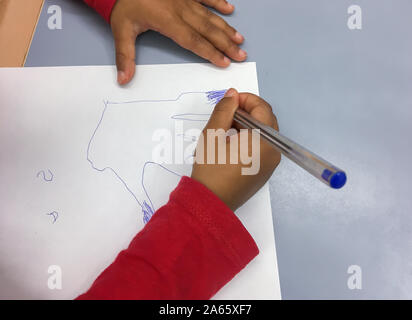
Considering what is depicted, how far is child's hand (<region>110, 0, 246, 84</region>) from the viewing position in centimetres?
58

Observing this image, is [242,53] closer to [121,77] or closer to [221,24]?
[221,24]

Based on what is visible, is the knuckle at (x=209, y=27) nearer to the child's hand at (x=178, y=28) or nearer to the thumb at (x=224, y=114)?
the child's hand at (x=178, y=28)

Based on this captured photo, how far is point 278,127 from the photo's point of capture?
1.81 ft

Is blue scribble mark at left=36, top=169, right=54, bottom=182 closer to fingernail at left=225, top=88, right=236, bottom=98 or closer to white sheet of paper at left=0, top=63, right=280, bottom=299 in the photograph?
white sheet of paper at left=0, top=63, right=280, bottom=299

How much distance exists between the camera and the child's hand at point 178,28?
0.58m

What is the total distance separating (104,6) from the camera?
607 millimetres

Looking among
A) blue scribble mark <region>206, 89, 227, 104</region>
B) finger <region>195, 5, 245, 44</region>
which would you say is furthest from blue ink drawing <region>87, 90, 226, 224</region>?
finger <region>195, 5, 245, 44</region>

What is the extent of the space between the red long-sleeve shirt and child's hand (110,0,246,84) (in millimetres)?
258

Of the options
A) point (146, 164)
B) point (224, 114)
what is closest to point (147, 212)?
point (146, 164)

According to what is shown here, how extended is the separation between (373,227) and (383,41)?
1.16ft

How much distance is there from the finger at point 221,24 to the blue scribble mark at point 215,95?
111 mm

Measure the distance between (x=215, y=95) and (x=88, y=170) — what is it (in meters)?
0.24

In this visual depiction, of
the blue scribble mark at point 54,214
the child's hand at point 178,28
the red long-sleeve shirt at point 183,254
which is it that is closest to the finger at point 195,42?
the child's hand at point 178,28
